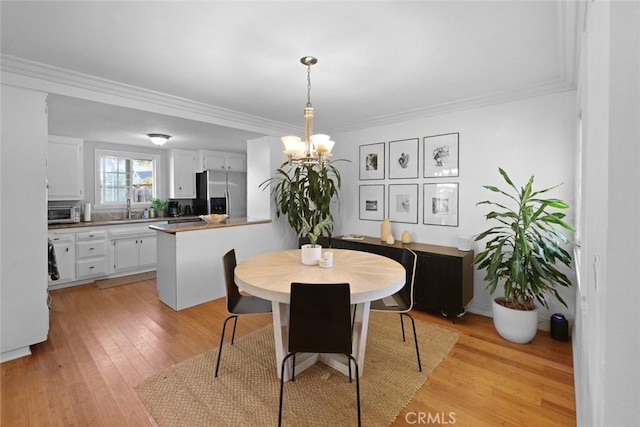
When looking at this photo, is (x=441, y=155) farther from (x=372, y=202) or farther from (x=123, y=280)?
(x=123, y=280)

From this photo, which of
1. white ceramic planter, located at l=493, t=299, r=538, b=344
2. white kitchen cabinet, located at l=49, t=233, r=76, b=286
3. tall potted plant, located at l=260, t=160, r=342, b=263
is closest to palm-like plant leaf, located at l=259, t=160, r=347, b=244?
tall potted plant, located at l=260, t=160, r=342, b=263

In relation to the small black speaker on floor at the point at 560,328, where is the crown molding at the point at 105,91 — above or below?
above

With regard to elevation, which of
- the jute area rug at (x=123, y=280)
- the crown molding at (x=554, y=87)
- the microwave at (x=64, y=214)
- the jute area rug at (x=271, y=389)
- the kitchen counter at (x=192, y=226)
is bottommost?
the jute area rug at (x=271, y=389)

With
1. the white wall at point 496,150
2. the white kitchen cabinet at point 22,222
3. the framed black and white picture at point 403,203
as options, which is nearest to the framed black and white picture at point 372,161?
the white wall at point 496,150

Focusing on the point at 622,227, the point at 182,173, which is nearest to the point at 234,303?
the point at 622,227

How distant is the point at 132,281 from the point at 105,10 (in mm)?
3910

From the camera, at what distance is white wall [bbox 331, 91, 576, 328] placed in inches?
111

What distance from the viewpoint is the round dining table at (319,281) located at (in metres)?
1.78

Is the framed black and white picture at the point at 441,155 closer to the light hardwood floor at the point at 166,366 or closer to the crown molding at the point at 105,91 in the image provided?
the light hardwood floor at the point at 166,366

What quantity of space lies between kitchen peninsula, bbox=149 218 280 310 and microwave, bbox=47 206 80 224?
1.98m

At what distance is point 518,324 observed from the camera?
8.58 feet

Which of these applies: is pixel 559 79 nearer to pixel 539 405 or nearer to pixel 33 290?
pixel 539 405

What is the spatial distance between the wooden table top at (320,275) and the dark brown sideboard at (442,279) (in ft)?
2.98

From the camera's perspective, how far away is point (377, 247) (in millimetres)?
3607
